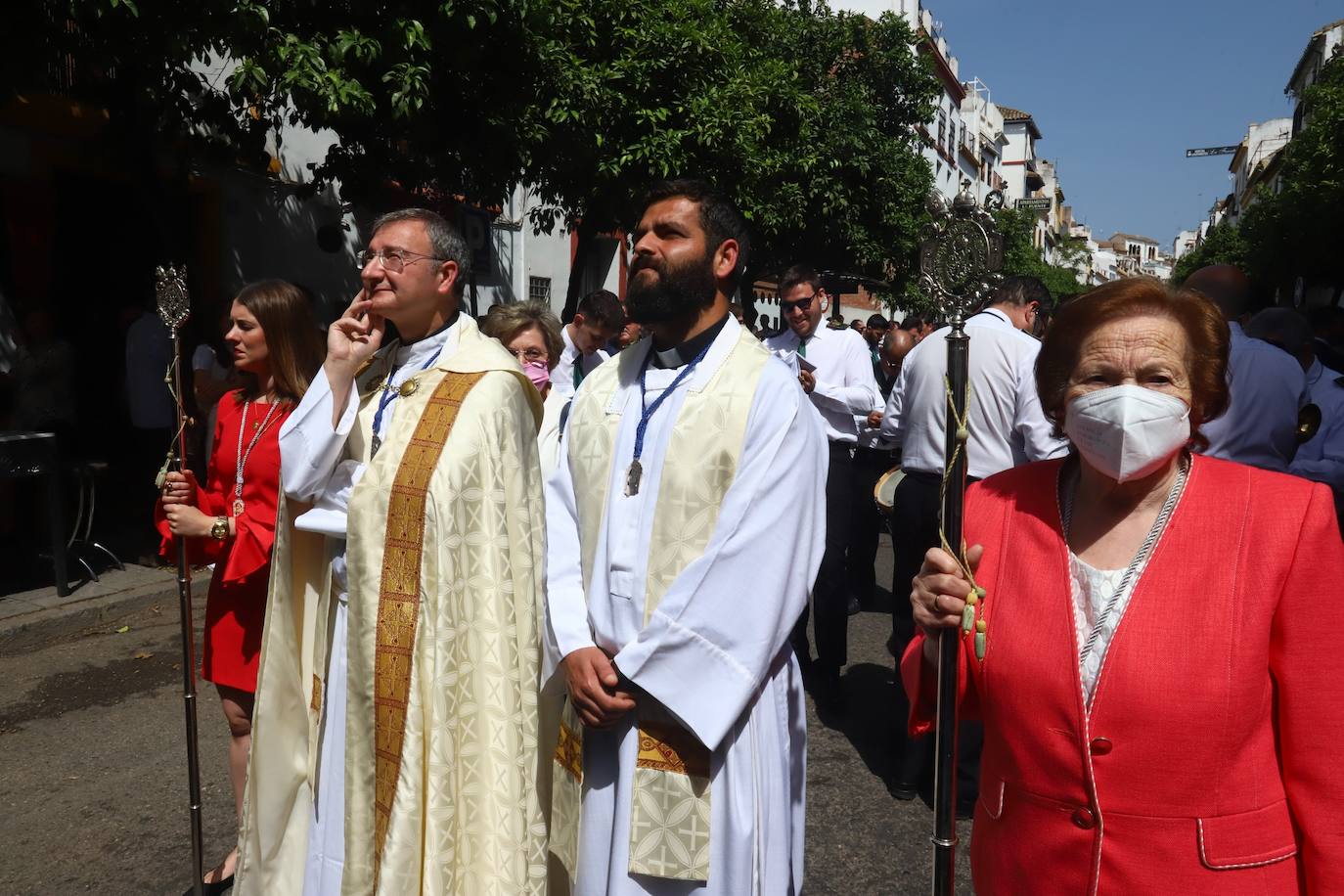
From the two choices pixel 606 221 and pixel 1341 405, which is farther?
pixel 606 221

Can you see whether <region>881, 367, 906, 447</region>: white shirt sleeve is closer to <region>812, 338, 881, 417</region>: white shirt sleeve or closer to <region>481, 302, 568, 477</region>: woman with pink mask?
<region>812, 338, 881, 417</region>: white shirt sleeve

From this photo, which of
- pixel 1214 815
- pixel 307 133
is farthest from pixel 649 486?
pixel 307 133

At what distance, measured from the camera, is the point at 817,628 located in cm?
513

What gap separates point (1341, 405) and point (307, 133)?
449 inches

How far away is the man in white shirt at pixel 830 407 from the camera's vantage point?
5.06 meters

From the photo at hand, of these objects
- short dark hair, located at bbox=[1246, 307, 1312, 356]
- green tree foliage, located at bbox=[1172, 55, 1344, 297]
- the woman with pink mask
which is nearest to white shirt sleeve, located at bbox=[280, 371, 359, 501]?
the woman with pink mask

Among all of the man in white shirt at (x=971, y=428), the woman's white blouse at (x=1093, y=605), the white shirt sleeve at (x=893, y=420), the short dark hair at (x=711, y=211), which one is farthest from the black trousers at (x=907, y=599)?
the woman's white blouse at (x=1093, y=605)

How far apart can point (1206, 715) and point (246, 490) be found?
280 cm

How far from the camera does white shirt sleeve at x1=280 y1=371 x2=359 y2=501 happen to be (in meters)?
2.78

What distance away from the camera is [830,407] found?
555 centimetres

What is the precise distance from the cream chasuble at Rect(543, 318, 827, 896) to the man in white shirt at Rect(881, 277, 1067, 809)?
1.80 meters

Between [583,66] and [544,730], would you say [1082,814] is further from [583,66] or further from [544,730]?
[583,66]

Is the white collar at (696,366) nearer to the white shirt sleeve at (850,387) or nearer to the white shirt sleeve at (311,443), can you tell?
the white shirt sleeve at (311,443)

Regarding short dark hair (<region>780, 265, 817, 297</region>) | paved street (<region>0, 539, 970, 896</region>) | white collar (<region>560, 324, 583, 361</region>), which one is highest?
short dark hair (<region>780, 265, 817, 297</region>)
